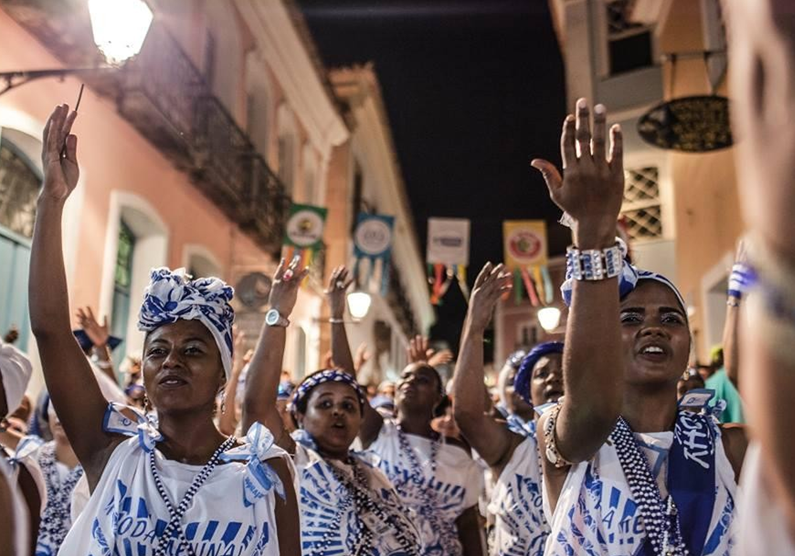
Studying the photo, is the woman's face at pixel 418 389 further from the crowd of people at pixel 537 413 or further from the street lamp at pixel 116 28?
the street lamp at pixel 116 28

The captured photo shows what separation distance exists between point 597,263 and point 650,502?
2.42 ft

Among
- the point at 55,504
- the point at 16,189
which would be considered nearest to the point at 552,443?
the point at 55,504

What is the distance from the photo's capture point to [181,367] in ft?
9.17

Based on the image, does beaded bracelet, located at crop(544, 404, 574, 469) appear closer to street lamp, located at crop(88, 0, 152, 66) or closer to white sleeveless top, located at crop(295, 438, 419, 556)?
white sleeveless top, located at crop(295, 438, 419, 556)

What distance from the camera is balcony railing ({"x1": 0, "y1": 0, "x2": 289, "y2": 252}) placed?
333 inches

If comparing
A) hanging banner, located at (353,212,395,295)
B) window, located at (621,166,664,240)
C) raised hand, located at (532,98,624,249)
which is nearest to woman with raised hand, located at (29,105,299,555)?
raised hand, located at (532,98,624,249)

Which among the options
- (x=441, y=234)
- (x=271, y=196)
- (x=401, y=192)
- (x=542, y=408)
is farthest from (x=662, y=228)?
(x=401, y=192)

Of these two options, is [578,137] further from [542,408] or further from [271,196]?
[271,196]

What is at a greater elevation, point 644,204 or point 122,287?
point 644,204

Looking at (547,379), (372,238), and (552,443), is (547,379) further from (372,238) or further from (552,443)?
(372,238)

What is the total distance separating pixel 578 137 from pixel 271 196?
14042 mm

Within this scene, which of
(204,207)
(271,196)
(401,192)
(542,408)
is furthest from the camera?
(401,192)

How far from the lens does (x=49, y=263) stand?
103 inches

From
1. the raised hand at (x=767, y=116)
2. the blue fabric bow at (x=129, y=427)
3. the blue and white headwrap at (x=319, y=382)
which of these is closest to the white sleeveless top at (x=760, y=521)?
the raised hand at (x=767, y=116)
